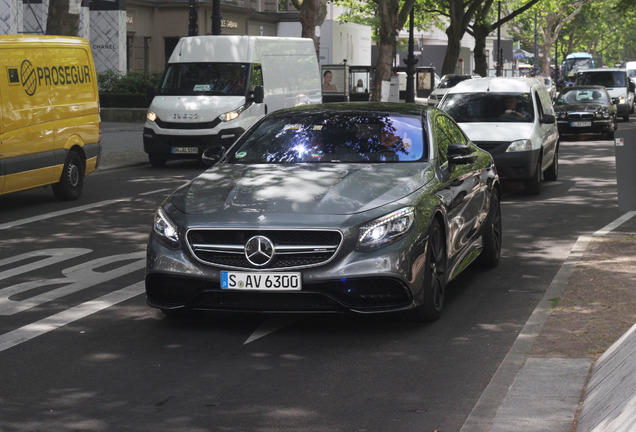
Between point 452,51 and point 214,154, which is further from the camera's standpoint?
point 452,51

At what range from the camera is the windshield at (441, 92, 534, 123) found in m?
18.2

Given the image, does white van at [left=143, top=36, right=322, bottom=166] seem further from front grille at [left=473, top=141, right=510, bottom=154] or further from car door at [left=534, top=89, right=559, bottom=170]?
front grille at [left=473, top=141, right=510, bottom=154]

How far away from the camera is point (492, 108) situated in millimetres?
18484

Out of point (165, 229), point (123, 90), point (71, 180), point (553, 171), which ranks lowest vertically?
point (553, 171)

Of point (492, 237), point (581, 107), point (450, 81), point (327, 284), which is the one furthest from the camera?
point (450, 81)

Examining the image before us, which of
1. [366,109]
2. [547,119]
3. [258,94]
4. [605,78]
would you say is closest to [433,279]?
[366,109]

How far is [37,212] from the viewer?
1484 centimetres

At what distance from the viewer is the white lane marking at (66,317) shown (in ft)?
25.3

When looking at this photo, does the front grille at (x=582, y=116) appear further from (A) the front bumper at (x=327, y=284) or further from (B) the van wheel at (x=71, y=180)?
(A) the front bumper at (x=327, y=284)

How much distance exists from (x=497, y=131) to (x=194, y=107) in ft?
22.7

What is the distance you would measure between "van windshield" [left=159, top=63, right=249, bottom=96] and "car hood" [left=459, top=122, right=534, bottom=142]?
6.22 m

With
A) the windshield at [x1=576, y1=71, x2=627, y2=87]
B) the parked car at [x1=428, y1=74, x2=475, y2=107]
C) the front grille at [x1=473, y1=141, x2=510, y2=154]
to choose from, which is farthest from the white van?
the windshield at [x1=576, y1=71, x2=627, y2=87]

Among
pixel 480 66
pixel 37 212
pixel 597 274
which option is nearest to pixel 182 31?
pixel 480 66

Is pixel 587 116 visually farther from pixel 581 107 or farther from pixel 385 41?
pixel 385 41
